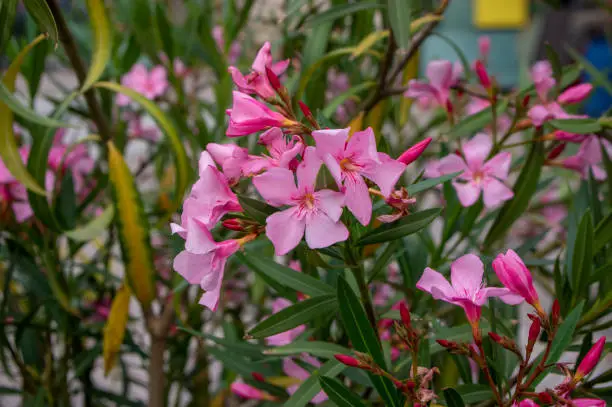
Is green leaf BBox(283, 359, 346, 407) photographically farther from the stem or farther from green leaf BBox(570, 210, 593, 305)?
the stem

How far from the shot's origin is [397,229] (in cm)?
33

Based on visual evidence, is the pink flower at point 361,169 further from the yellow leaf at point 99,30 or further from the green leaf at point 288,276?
the yellow leaf at point 99,30

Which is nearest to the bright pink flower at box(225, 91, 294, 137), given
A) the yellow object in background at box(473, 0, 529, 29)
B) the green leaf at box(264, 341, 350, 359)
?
the green leaf at box(264, 341, 350, 359)

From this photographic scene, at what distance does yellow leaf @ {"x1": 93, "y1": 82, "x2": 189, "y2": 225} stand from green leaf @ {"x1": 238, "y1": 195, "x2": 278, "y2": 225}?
27 cm

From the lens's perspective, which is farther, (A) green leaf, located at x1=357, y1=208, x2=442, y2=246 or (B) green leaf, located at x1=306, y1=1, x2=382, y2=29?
(B) green leaf, located at x1=306, y1=1, x2=382, y2=29

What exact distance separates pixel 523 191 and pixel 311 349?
0.21 metres

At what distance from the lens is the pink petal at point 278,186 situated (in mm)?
296

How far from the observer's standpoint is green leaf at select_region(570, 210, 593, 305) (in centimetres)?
40

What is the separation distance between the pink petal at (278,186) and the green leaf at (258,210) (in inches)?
0.6

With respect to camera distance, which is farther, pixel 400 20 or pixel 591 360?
pixel 400 20

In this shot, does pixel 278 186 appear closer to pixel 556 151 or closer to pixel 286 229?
pixel 286 229

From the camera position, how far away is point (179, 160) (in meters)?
0.60

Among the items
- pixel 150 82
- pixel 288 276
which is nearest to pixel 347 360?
pixel 288 276

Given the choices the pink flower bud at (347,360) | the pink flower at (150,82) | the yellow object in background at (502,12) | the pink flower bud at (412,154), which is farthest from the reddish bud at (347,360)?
the yellow object in background at (502,12)
